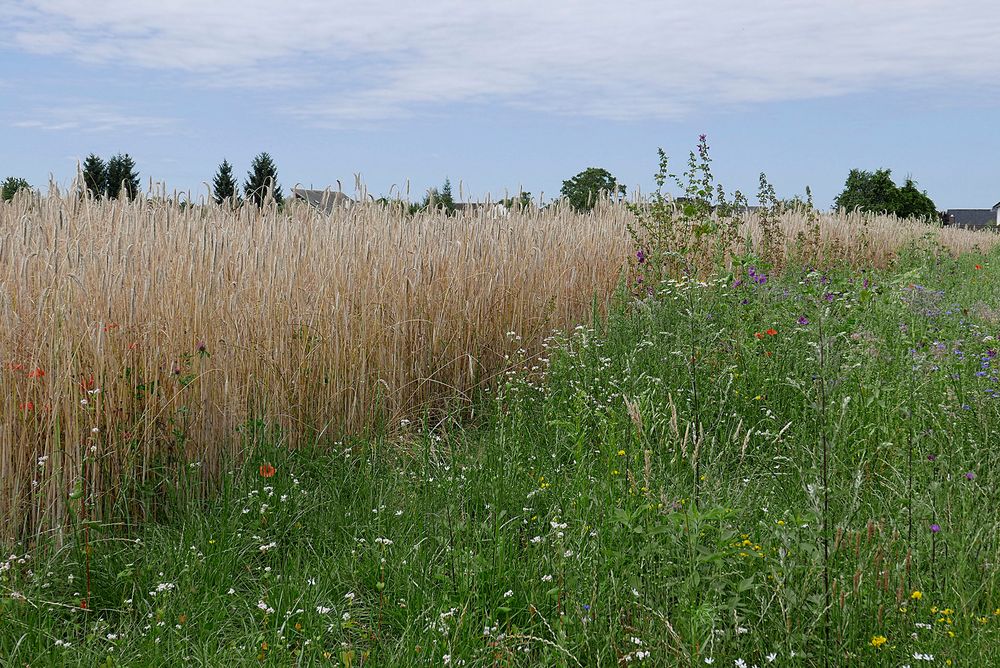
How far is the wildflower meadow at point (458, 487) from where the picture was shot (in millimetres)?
2336

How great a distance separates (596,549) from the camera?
2.47 m

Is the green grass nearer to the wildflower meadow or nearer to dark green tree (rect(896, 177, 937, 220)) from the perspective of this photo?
the wildflower meadow

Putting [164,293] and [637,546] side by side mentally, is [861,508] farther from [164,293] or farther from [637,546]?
[164,293]

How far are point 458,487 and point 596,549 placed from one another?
96 centimetres

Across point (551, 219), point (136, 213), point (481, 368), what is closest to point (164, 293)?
point (136, 213)

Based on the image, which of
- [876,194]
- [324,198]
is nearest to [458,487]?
[324,198]

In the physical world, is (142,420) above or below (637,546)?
above

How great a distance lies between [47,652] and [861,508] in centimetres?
299

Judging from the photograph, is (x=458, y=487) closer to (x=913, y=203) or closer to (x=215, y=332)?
(x=215, y=332)

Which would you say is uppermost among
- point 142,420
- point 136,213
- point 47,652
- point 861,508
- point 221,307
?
point 136,213

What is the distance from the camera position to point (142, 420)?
3.46 metres

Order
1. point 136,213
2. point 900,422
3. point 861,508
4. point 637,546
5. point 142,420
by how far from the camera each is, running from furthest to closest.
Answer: point 136,213, point 900,422, point 142,420, point 861,508, point 637,546

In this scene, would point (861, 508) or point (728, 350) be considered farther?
point (728, 350)

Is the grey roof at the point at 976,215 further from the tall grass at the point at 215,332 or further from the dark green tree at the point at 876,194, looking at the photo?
the tall grass at the point at 215,332
